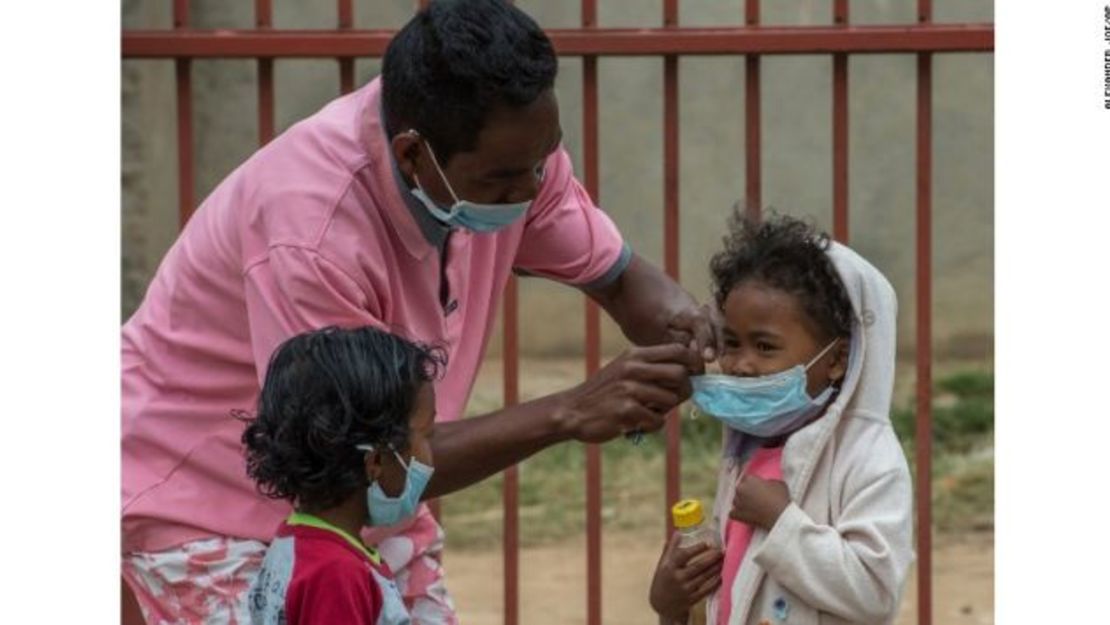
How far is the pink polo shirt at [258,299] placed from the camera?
425 centimetres

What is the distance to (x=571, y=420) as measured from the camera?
434 cm

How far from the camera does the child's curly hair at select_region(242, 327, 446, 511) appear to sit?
397 cm

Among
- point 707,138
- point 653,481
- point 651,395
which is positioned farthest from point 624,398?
point 707,138

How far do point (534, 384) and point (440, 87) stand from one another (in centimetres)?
665

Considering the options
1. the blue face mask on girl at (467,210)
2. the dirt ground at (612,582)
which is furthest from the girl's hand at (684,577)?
the dirt ground at (612,582)

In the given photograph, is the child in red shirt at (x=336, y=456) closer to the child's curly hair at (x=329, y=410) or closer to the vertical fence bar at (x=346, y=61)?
the child's curly hair at (x=329, y=410)

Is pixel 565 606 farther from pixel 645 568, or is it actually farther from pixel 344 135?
pixel 344 135

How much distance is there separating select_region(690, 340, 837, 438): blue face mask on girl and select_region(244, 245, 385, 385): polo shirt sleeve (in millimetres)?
583

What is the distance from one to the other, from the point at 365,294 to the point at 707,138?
6255mm

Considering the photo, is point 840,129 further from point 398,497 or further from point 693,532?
point 398,497

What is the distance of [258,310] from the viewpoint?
4.27m

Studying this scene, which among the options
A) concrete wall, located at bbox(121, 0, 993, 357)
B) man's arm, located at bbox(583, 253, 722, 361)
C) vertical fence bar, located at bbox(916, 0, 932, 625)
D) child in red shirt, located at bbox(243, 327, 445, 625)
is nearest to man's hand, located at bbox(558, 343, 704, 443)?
man's arm, located at bbox(583, 253, 722, 361)

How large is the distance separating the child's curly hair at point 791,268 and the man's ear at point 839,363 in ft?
0.06

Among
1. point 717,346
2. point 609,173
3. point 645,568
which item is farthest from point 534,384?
point 717,346
